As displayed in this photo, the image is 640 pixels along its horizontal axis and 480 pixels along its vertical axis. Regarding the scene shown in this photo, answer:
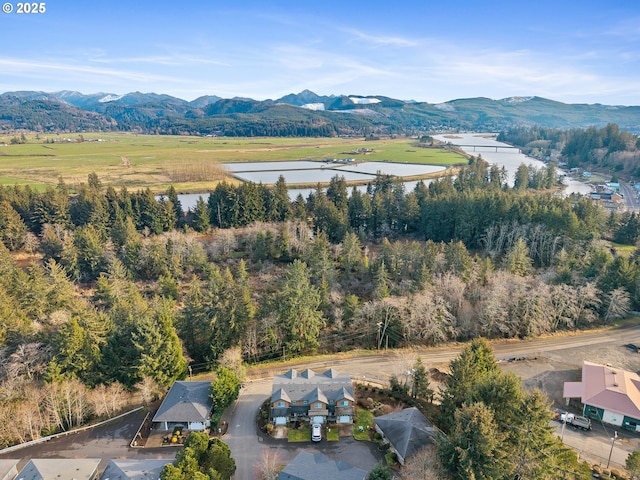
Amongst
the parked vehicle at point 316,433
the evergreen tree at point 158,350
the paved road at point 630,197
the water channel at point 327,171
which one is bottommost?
the parked vehicle at point 316,433

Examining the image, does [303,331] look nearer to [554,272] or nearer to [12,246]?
[554,272]

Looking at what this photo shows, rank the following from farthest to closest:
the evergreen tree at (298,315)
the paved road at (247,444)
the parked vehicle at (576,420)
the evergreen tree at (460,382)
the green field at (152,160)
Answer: the green field at (152,160) → the evergreen tree at (298,315) → the parked vehicle at (576,420) → the paved road at (247,444) → the evergreen tree at (460,382)

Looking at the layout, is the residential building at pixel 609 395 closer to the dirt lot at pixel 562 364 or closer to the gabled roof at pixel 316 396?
the dirt lot at pixel 562 364

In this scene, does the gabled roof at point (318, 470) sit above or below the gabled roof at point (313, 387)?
below

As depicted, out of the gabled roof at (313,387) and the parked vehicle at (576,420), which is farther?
the gabled roof at (313,387)

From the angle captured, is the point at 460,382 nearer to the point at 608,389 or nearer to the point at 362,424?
the point at 362,424

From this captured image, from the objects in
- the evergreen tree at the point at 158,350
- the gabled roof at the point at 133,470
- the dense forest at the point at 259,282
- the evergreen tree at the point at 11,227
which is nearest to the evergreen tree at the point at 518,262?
the dense forest at the point at 259,282
